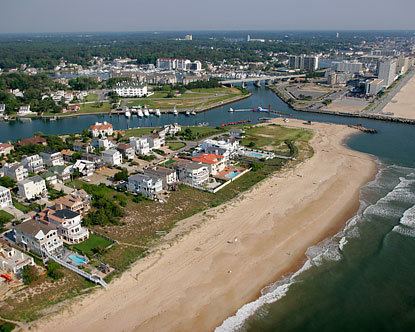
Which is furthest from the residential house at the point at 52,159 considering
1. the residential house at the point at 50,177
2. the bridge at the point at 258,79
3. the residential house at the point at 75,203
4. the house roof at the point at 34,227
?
the bridge at the point at 258,79

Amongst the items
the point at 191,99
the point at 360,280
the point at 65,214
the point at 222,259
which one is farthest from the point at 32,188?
the point at 191,99

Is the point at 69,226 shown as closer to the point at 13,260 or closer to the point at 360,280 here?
the point at 13,260

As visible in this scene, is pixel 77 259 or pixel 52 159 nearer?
pixel 77 259

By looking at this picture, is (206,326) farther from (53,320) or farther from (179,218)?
(179,218)

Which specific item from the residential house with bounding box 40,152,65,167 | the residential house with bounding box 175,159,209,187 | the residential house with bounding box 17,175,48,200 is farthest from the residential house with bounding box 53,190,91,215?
the residential house with bounding box 40,152,65,167

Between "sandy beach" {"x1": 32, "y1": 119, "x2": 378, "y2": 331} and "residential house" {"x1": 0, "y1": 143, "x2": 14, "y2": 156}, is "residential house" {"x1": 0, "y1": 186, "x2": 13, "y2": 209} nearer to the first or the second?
"residential house" {"x1": 0, "y1": 143, "x2": 14, "y2": 156}

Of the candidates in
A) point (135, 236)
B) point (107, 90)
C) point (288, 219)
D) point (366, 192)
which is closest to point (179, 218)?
point (135, 236)

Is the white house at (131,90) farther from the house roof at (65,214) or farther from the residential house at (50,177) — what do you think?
the house roof at (65,214)
